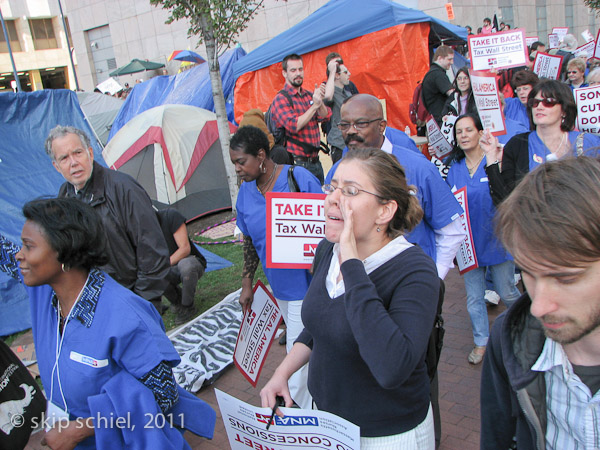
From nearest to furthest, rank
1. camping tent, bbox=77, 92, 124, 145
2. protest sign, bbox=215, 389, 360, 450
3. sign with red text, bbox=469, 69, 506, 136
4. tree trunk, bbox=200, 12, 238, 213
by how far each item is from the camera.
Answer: protest sign, bbox=215, 389, 360, 450
sign with red text, bbox=469, 69, 506, 136
tree trunk, bbox=200, 12, 238, 213
camping tent, bbox=77, 92, 124, 145

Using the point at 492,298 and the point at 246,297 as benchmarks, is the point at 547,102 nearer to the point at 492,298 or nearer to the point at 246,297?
the point at 492,298

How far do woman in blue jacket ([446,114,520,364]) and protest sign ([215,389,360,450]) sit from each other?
2643 millimetres

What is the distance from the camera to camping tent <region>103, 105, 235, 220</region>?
9398 mm

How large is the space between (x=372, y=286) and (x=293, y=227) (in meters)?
1.61

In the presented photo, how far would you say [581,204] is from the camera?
44.1 inches

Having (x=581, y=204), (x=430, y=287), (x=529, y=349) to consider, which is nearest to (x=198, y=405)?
(x=430, y=287)

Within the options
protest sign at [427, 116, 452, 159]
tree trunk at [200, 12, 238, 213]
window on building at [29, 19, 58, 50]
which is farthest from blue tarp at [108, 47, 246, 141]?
window on building at [29, 19, 58, 50]

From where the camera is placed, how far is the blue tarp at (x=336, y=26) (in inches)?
438

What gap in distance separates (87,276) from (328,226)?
4.24 ft

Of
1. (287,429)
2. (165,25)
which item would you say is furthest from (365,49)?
(165,25)

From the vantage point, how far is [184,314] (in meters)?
5.79

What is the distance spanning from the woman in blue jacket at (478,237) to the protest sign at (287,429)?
2.64 metres

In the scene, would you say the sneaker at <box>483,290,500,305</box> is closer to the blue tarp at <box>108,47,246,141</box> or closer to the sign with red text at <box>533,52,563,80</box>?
the sign with red text at <box>533,52,563,80</box>

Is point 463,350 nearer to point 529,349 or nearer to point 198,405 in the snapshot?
point 198,405
